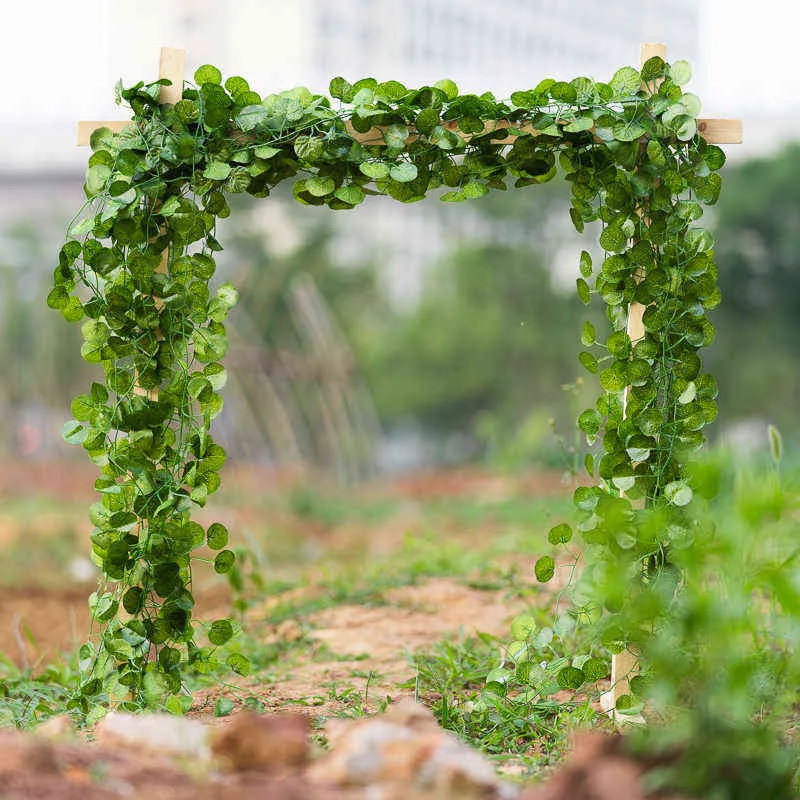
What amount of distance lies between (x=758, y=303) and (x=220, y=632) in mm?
8224

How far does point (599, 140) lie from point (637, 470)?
0.72 m

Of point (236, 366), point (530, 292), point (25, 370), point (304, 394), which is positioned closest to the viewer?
point (236, 366)

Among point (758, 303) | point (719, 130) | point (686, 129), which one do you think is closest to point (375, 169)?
point (686, 129)

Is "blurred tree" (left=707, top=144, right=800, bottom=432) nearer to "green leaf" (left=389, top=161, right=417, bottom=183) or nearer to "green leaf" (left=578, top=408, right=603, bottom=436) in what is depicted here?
"green leaf" (left=578, top=408, right=603, bottom=436)

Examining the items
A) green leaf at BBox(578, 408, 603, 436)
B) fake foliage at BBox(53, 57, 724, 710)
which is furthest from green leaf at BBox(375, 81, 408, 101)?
green leaf at BBox(578, 408, 603, 436)

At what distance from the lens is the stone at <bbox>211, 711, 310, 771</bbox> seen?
4.72 ft

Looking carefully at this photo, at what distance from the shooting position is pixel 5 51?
12.6 meters

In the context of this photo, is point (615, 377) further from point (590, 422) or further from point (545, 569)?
point (545, 569)

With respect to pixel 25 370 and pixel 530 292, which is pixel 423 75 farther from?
pixel 25 370

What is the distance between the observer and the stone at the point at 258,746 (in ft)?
4.72

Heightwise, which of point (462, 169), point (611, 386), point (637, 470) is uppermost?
point (462, 169)

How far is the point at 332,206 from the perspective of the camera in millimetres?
2139

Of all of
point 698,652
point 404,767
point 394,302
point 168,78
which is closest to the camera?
point 404,767

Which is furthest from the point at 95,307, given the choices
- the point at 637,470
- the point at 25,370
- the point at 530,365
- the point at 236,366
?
the point at 530,365
